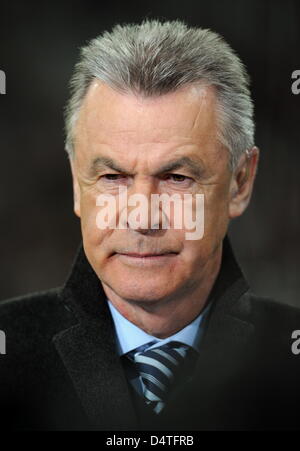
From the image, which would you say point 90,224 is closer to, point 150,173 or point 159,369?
point 150,173

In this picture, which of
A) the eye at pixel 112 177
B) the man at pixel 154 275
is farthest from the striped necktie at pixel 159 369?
the eye at pixel 112 177

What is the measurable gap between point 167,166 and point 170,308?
34 centimetres

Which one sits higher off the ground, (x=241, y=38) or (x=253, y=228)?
(x=241, y=38)

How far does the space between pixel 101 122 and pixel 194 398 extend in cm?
65

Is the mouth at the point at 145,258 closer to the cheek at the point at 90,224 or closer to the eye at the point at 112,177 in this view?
the cheek at the point at 90,224

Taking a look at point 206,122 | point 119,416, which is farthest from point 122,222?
point 119,416

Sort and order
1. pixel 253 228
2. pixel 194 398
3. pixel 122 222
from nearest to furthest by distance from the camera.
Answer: pixel 122 222 → pixel 194 398 → pixel 253 228

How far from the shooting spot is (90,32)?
1.79m

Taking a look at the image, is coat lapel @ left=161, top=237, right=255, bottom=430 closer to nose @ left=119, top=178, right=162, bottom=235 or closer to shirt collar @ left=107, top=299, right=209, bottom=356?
shirt collar @ left=107, top=299, right=209, bottom=356

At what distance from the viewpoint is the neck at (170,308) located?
1684 millimetres

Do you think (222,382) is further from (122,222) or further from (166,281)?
(122,222)

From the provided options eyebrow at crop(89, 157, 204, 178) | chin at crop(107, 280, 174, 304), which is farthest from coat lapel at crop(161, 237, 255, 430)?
eyebrow at crop(89, 157, 204, 178)

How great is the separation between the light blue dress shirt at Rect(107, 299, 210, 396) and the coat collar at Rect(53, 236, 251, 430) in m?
0.02

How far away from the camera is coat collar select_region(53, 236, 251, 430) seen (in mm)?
1650
